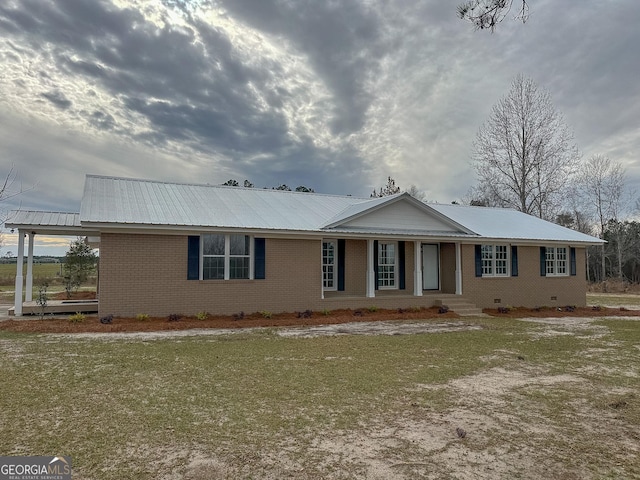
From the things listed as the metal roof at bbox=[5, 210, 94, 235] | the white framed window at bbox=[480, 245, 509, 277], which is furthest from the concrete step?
the metal roof at bbox=[5, 210, 94, 235]

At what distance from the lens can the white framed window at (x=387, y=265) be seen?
56.0 ft

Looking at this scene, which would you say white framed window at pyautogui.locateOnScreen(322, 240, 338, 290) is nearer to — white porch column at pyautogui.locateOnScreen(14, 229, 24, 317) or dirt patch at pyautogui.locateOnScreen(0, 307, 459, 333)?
dirt patch at pyautogui.locateOnScreen(0, 307, 459, 333)

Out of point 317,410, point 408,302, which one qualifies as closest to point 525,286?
point 408,302

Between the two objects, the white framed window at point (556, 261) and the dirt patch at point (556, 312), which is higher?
the white framed window at point (556, 261)

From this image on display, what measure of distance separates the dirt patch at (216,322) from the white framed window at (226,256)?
4.45 feet

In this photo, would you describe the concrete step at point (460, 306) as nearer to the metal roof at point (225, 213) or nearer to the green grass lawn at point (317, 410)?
the metal roof at point (225, 213)

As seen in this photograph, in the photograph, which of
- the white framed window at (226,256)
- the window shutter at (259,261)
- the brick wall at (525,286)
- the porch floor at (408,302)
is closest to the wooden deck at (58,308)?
the white framed window at (226,256)

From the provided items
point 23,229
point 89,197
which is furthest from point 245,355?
point 23,229

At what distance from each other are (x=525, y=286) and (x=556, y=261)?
7.90ft

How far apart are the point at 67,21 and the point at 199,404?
38.9ft

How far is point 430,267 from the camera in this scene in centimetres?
1848

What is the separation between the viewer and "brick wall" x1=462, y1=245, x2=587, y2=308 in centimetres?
1749

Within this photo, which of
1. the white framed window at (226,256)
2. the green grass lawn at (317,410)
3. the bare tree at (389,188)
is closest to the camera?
the green grass lawn at (317,410)

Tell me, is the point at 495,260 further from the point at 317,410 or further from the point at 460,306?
the point at 317,410
